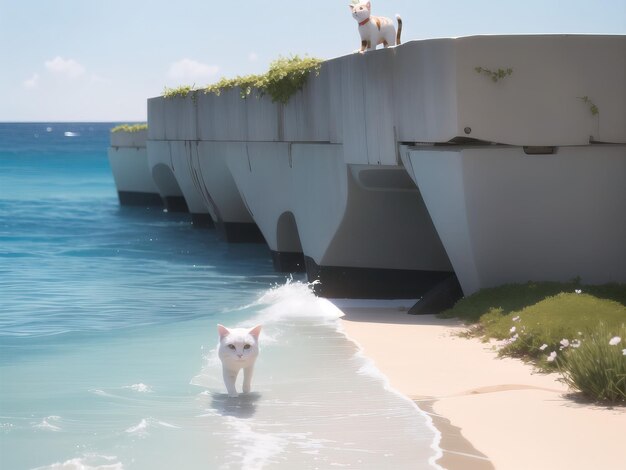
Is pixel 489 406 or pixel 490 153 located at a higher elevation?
pixel 490 153

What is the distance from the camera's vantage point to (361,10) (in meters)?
16.2

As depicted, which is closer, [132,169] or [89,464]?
[89,464]

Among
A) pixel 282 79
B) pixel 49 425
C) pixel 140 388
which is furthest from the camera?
pixel 282 79

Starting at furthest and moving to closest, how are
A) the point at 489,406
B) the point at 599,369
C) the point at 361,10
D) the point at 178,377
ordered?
the point at 361,10, the point at 178,377, the point at 489,406, the point at 599,369

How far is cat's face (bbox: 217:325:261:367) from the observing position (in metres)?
10.1

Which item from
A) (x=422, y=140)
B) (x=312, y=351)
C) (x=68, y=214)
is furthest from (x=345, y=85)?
(x=68, y=214)

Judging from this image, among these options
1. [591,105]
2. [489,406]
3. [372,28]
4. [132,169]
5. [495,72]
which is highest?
[372,28]

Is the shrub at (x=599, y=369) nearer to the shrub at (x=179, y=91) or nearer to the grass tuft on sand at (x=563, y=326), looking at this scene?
the grass tuft on sand at (x=563, y=326)

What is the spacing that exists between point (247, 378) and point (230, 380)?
158 mm

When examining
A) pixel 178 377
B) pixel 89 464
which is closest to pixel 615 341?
pixel 89 464

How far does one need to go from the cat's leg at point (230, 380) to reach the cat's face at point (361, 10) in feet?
23.2

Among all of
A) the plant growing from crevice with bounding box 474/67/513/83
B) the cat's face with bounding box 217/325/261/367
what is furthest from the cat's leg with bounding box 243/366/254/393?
the plant growing from crevice with bounding box 474/67/513/83

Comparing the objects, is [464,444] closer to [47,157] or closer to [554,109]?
[554,109]

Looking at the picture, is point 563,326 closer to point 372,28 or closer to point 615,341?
point 615,341
